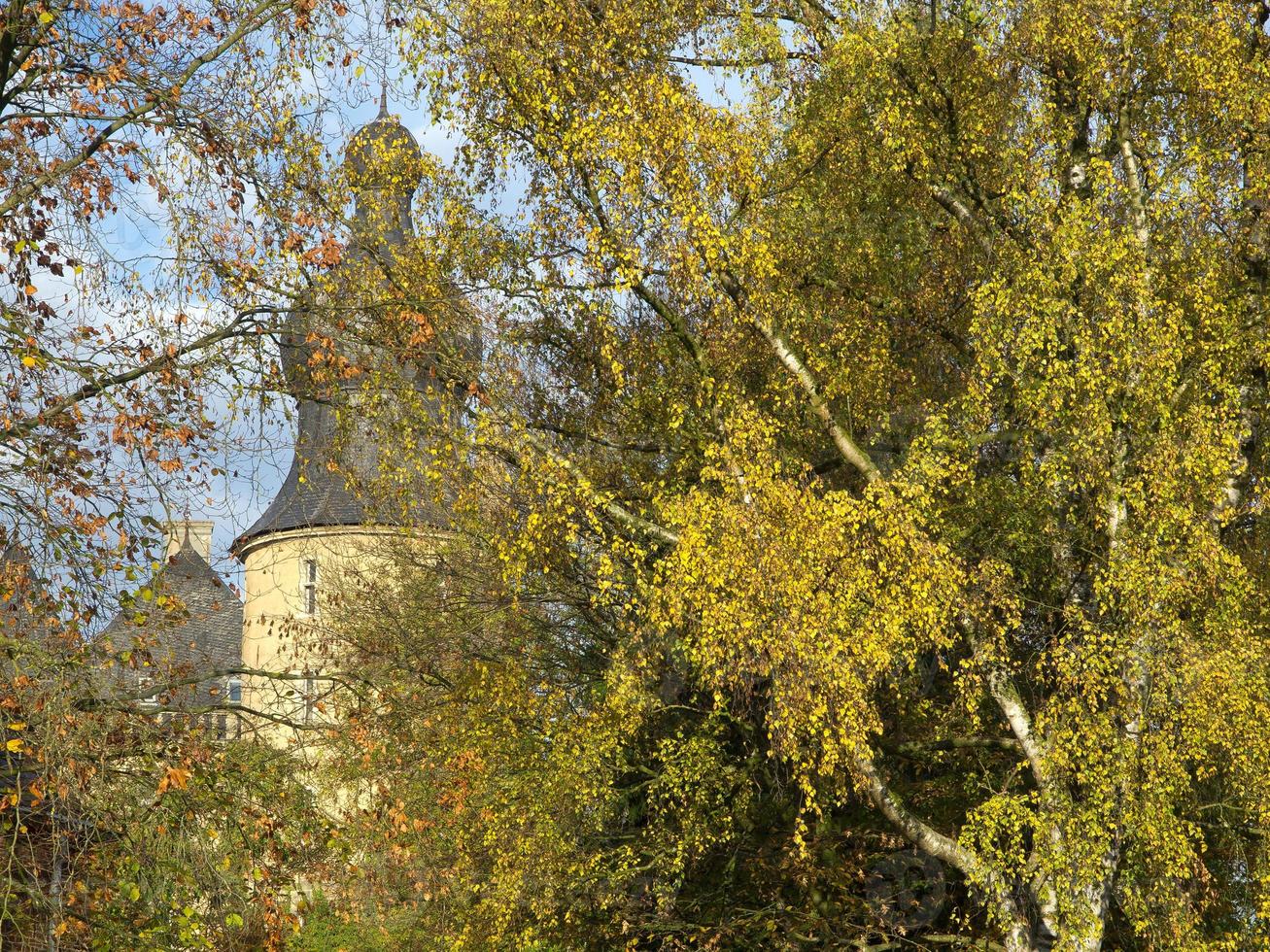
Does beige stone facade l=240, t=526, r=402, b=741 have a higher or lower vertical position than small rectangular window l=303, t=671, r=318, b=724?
higher

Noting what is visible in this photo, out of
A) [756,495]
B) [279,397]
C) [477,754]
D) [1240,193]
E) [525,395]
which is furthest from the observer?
[525,395]

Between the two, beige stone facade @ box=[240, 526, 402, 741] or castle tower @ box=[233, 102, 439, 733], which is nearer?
castle tower @ box=[233, 102, 439, 733]

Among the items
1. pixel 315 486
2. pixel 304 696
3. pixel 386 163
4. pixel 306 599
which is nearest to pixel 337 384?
pixel 315 486

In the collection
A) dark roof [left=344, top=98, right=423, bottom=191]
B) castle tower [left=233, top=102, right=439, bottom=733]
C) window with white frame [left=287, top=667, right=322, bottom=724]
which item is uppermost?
dark roof [left=344, top=98, right=423, bottom=191]

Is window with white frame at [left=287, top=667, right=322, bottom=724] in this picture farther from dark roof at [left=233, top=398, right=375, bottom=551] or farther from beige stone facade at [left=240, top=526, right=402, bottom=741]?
beige stone facade at [left=240, top=526, right=402, bottom=741]

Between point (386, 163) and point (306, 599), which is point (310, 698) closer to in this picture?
point (386, 163)

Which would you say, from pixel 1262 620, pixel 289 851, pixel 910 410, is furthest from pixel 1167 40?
pixel 289 851

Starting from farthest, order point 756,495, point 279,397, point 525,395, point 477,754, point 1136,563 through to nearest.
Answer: point 525,395, point 477,754, point 756,495, point 1136,563, point 279,397

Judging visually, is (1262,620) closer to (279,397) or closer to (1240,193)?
(1240,193)

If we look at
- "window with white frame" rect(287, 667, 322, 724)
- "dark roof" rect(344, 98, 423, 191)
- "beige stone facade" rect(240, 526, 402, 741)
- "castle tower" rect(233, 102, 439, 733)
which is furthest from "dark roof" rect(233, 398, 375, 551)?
"dark roof" rect(344, 98, 423, 191)

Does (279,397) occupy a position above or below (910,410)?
below

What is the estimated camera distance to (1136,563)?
11.7m

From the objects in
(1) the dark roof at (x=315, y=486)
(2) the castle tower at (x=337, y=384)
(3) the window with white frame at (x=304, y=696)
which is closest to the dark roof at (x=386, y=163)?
(2) the castle tower at (x=337, y=384)

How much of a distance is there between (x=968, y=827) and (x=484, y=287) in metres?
7.45
